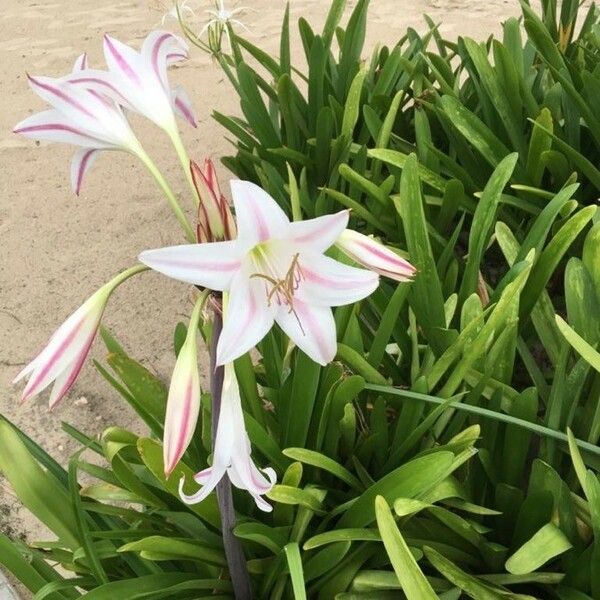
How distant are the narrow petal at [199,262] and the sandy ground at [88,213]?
1.45 metres

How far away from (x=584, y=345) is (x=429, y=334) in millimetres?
281

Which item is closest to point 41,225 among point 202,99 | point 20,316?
point 20,316

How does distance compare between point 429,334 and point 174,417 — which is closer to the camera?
point 174,417

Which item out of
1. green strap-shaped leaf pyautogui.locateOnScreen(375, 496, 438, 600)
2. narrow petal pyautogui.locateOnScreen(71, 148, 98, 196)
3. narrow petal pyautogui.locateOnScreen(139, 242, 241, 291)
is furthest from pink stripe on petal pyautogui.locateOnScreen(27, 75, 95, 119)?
green strap-shaped leaf pyautogui.locateOnScreen(375, 496, 438, 600)

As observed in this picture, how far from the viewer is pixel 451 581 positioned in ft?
3.56

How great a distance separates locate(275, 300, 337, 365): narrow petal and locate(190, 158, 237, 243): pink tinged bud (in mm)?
94

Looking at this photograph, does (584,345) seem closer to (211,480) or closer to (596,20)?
(211,480)

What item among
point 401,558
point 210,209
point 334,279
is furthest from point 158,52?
point 401,558

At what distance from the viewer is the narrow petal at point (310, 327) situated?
733 millimetres

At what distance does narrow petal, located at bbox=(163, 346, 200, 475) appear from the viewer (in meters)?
0.69

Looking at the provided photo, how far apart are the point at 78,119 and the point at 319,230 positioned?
0.95 feet

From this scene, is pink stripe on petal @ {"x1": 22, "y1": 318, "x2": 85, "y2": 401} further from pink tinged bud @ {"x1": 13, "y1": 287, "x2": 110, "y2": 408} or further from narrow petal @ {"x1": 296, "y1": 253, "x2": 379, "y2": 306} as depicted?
narrow petal @ {"x1": 296, "y1": 253, "x2": 379, "y2": 306}

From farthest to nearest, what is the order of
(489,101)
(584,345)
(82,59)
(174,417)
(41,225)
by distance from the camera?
(41,225)
(489,101)
(584,345)
(82,59)
(174,417)

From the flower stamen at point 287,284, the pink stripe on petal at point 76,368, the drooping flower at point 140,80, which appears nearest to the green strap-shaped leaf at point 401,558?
the flower stamen at point 287,284
